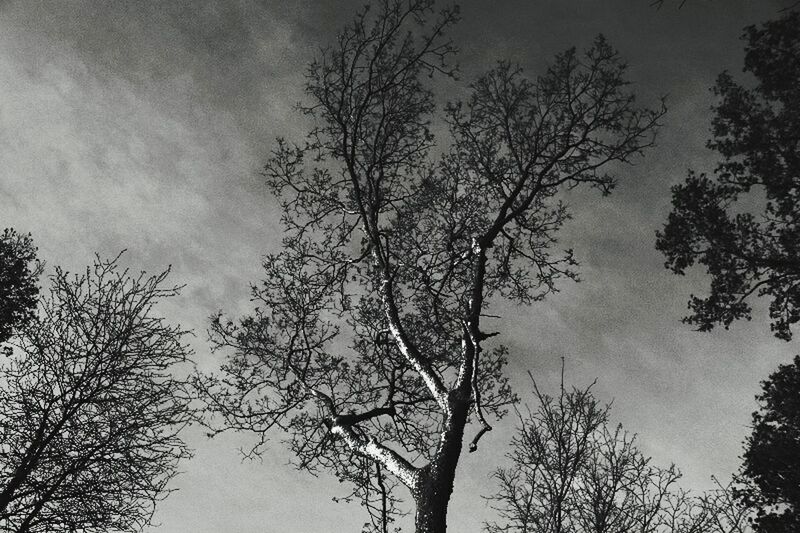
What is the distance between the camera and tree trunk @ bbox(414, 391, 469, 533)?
5.46 meters

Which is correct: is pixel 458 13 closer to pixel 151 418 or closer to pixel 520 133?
pixel 520 133

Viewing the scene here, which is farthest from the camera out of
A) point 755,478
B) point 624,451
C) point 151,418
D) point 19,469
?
Answer: point 755,478

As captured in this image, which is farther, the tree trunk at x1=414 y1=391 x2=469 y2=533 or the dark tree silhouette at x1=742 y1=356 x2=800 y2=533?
the dark tree silhouette at x1=742 y1=356 x2=800 y2=533

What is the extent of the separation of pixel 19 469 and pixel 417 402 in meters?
7.46

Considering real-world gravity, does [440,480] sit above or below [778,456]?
below

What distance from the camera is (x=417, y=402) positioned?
9000 mm

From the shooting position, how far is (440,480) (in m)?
5.70

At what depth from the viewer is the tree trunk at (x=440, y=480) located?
546 centimetres

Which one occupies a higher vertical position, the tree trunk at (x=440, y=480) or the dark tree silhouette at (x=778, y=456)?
the dark tree silhouette at (x=778, y=456)

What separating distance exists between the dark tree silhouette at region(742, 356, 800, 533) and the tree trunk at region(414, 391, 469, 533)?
1495 cm

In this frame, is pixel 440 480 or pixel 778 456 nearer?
pixel 440 480

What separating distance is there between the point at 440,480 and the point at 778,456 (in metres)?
17.1

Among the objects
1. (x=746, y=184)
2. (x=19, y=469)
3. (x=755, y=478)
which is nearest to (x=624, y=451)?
(x=755, y=478)

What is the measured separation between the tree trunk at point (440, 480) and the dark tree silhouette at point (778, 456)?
14.9 m
